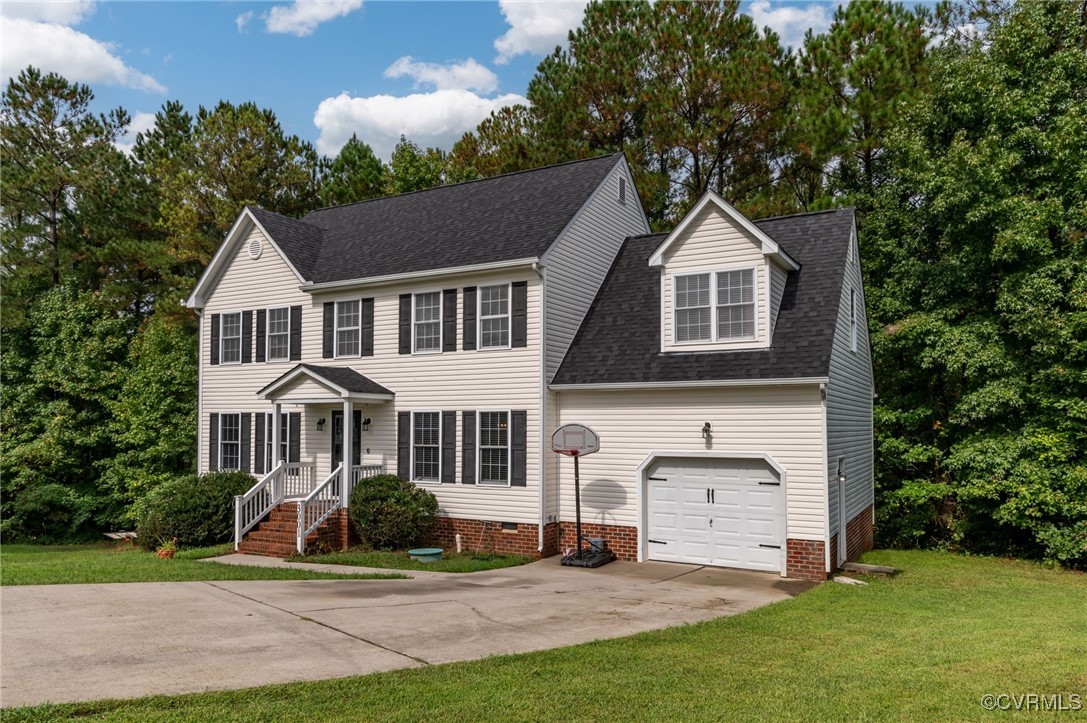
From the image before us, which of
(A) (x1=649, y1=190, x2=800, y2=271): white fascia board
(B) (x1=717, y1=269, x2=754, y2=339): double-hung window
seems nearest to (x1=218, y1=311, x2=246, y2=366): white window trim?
(A) (x1=649, y1=190, x2=800, y2=271): white fascia board

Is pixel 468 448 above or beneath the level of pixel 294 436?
beneath

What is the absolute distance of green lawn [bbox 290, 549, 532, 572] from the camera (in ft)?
49.5

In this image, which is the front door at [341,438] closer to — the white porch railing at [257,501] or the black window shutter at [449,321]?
the white porch railing at [257,501]

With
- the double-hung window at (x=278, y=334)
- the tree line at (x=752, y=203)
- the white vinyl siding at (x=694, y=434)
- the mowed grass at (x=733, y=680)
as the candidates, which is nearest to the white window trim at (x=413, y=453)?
the white vinyl siding at (x=694, y=434)

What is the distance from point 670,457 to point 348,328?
871 cm

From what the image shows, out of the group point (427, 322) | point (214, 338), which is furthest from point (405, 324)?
point (214, 338)

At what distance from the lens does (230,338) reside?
21.2m

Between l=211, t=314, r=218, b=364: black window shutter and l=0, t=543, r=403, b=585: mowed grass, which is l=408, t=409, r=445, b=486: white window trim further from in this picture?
l=211, t=314, r=218, b=364: black window shutter

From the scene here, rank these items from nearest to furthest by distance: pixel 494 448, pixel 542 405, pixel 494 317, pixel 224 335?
A: pixel 542 405 < pixel 494 448 < pixel 494 317 < pixel 224 335

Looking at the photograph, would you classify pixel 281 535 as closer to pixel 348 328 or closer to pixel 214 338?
pixel 348 328

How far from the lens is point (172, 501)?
18625mm

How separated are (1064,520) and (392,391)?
1532 cm

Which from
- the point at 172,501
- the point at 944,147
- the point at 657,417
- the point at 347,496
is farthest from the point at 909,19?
the point at 172,501

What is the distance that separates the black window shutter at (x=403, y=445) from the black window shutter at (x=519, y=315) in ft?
10.8
